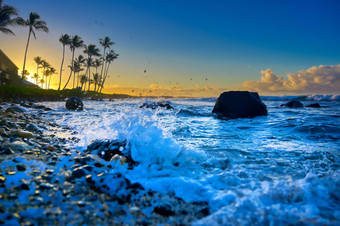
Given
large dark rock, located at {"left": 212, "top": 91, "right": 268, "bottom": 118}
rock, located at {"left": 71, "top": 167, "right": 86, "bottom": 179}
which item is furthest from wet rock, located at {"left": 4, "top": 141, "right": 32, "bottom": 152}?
large dark rock, located at {"left": 212, "top": 91, "right": 268, "bottom": 118}

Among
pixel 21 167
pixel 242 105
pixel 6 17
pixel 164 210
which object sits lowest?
pixel 164 210

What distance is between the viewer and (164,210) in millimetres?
1725

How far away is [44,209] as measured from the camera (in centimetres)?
156

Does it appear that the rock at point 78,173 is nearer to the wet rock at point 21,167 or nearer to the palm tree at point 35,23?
the wet rock at point 21,167

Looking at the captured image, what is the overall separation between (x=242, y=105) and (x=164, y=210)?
9150mm

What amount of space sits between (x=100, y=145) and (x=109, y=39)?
52.3 metres

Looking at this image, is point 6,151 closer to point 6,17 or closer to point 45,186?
point 45,186

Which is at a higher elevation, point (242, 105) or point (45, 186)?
point (242, 105)

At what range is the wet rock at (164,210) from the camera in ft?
5.50

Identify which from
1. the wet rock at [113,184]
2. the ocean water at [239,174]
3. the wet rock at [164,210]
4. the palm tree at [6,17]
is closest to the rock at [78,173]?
the wet rock at [113,184]

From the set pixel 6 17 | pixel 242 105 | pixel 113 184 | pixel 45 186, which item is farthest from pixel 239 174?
pixel 6 17

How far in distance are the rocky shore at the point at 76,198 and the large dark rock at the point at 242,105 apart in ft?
27.9

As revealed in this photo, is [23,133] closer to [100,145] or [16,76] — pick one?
[100,145]

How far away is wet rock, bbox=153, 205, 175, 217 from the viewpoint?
1675 mm
